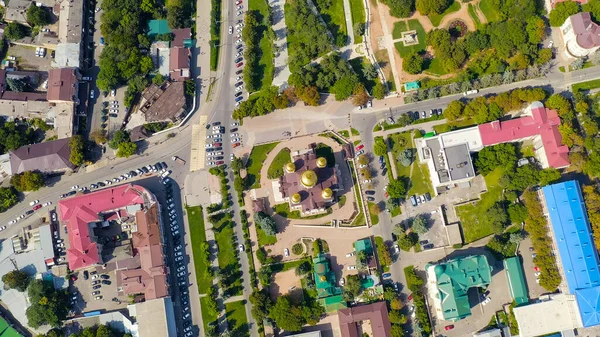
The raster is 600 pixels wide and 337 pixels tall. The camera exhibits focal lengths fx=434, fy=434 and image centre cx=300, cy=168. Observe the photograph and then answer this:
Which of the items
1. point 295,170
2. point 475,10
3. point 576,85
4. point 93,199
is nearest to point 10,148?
point 93,199

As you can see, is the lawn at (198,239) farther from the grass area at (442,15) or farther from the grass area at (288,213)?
the grass area at (442,15)

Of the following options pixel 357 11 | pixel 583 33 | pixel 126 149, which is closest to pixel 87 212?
pixel 126 149

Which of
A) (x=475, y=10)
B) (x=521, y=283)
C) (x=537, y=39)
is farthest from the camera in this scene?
(x=475, y=10)

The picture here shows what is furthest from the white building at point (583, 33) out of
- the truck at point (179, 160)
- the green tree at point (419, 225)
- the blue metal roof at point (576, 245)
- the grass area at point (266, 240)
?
the truck at point (179, 160)

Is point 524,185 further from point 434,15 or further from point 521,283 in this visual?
point 434,15

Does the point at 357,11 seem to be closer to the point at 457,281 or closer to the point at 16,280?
the point at 457,281

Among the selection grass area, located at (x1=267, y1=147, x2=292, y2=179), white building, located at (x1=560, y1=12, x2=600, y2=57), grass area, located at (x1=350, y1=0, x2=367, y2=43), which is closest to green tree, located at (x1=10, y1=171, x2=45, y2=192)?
grass area, located at (x1=267, y1=147, x2=292, y2=179)
